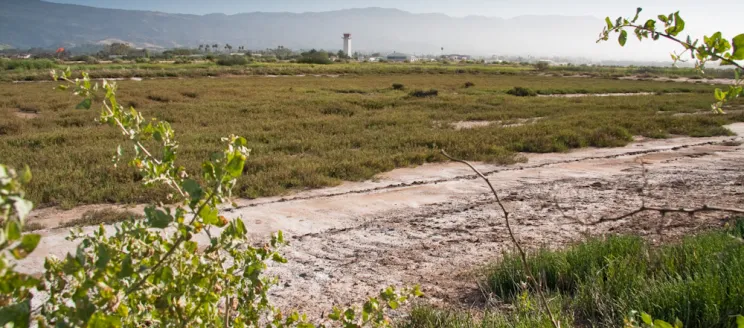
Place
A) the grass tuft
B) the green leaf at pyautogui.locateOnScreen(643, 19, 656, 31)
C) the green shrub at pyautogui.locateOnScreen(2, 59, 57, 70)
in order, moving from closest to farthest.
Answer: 1. the green leaf at pyautogui.locateOnScreen(643, 19, 656, 31)
2. the grass tuft
3. the green shrub at pyautogui.locateOnScreen(2, 59, 57, 70)

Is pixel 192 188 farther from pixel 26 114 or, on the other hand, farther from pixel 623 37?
pixel 26 114

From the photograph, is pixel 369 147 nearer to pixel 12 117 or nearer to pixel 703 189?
pixel 703 189

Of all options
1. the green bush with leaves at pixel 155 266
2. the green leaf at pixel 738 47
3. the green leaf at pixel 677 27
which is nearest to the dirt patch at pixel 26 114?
the green bush with leaves at pixel 155 266

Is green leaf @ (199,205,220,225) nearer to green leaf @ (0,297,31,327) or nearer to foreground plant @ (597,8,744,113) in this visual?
green leaf @ (0,297,31,327)

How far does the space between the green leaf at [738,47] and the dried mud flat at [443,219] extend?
215 cm

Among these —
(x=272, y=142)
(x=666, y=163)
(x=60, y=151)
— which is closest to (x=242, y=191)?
(x=272, y=142)

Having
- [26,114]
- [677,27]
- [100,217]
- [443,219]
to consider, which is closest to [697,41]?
[677,27]

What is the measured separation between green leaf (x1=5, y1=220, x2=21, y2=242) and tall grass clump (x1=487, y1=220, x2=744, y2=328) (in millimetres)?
2601

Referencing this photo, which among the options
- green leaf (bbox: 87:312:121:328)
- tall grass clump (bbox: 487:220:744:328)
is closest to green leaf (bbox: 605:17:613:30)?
tall grass clump (bbox: 487:220:744:328)

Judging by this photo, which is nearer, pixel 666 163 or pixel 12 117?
pixel 666 163

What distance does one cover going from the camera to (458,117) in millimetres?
17547

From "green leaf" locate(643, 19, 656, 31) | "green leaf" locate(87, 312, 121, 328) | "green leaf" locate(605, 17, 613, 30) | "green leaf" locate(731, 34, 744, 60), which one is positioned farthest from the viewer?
"green leaf" locate(605, 17, 613, 30)

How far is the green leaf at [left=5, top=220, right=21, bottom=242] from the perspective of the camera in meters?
0.86

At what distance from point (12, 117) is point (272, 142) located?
10.4 m
